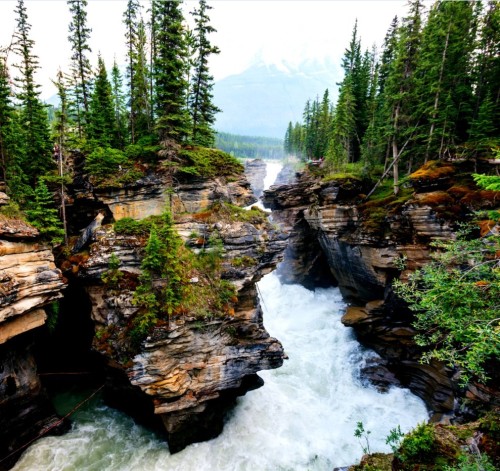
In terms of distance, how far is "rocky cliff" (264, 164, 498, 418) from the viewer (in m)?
17.6

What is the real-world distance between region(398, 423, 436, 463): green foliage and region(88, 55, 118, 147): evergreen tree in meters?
23.9

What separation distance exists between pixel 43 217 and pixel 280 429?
63.3 feet

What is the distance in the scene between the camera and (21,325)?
45.5ft

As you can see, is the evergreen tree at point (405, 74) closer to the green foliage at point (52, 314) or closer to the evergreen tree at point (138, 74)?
the evergreen tree at point (138, 74)

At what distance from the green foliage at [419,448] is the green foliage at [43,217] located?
1918cm

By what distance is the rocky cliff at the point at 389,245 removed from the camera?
17.6 m

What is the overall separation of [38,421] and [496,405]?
74.7 ft

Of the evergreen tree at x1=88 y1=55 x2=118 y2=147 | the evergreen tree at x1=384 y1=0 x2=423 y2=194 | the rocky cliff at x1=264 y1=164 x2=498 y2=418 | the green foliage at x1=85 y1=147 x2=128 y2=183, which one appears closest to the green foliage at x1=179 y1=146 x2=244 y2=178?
the green foliage at x1=85 y1=147 x2=128 y2=183

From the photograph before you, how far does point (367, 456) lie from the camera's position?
30.2 feet

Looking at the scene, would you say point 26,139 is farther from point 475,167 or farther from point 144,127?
point 475,167

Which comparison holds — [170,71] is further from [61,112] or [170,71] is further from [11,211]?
[11,211]

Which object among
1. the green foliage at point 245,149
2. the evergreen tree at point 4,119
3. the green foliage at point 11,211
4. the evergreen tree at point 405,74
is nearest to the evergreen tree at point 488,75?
the evergreen tree at point 405,74

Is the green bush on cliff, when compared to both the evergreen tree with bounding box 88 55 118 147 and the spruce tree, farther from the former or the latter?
the spruce tree

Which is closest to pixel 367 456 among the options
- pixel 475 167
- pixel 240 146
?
pixel 475 167
